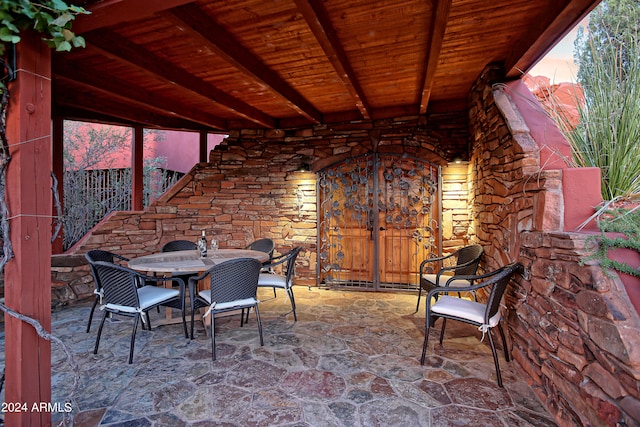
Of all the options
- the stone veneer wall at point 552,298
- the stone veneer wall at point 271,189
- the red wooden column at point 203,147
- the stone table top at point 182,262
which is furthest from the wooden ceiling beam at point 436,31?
the red wooden column at point 203,147

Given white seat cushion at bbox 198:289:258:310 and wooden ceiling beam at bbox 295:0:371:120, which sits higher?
wooden ceiling beam at bbox 295:0:371:120

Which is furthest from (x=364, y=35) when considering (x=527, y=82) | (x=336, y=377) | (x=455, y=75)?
(x=336, y=377)

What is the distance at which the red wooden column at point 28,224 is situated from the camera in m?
1.48

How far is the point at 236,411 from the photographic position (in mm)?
1888

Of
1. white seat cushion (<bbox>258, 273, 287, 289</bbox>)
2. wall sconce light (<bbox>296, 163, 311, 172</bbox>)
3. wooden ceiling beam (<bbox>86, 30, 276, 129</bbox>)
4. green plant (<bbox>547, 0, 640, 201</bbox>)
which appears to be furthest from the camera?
wall sconce light (<bbox>296, 163, 311, 172</bbox>)

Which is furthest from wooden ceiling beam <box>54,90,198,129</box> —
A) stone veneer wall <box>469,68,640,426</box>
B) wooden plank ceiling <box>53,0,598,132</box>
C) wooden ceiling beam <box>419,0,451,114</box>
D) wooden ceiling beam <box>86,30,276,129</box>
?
stone veneer wall <box>469,68,640,426</box>

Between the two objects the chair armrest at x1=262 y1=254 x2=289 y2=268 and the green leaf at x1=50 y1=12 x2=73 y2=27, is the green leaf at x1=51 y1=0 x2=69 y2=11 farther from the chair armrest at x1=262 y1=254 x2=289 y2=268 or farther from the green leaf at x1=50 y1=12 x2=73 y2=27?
the chair armrest at x1=262 y1=254 x2=289 y2=268

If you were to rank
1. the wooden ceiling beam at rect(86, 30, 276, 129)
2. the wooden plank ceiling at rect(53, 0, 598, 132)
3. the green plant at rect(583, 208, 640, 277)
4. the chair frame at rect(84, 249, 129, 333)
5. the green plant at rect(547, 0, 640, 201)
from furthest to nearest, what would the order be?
the chair frame at rect(84, 249, 129, 333) → the wooden ceiling beam at rect(86, 30, 276, 129) → the wooden plank ceiling at rect(53, 0, 598, 132) → the green plant at rect(547, 0, 640, 201) → the green plant at rect(583, 208, 640, 277)

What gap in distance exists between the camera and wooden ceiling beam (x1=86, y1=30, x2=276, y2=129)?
2584 mm

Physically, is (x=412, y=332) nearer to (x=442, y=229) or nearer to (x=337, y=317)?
(x=337, y=317)

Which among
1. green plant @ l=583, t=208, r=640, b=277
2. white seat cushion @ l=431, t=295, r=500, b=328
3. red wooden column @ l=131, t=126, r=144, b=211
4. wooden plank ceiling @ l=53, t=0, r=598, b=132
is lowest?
white seat cushion @ l=431, t=295, r=500, b=328

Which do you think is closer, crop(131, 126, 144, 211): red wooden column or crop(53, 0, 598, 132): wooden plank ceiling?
crop(53, 0, 598, 132): wooden plank ceiling

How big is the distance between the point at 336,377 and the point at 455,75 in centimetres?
338

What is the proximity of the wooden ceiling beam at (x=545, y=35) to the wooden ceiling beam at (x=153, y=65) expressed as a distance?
3.21 metres
